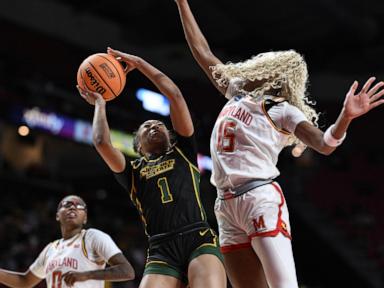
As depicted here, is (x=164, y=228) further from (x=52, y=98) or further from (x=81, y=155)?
(x=81, y=155)

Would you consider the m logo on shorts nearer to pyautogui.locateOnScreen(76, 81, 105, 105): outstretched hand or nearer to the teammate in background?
the teammate in background

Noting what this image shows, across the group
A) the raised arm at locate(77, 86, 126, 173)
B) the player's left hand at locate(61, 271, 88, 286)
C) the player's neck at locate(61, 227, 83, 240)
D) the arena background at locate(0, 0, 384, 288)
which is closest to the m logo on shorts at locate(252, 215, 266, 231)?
the raised arm at locate(77, 86, 126, 173)

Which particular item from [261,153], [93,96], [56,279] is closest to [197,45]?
[93,96]

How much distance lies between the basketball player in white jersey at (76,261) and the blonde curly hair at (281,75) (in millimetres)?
2053

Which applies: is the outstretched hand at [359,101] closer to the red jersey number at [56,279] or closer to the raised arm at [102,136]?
the raised arm at [102,136]

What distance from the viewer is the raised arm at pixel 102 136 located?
461 centimetres

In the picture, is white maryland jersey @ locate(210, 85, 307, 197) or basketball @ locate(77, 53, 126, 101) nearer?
white maryland jersey @ locate(210, 85, 307, 197)

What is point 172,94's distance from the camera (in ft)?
15.3

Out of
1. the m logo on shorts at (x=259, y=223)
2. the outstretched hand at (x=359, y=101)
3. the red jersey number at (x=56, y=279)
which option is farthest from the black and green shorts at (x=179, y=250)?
the red jersey number at (x=56, y=279)

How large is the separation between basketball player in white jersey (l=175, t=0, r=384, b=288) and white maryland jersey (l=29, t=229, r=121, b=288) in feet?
6.14

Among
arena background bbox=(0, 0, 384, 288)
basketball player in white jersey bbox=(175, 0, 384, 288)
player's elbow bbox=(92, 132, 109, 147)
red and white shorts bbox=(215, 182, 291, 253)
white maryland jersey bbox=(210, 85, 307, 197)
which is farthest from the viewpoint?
arena background bbox=(0, 0, 384, 288)

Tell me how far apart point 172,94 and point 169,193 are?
25.8 inches

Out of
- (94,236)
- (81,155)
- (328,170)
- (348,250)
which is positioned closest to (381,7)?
(328,170)

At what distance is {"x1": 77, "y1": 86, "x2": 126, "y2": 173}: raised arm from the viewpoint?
461 cm
